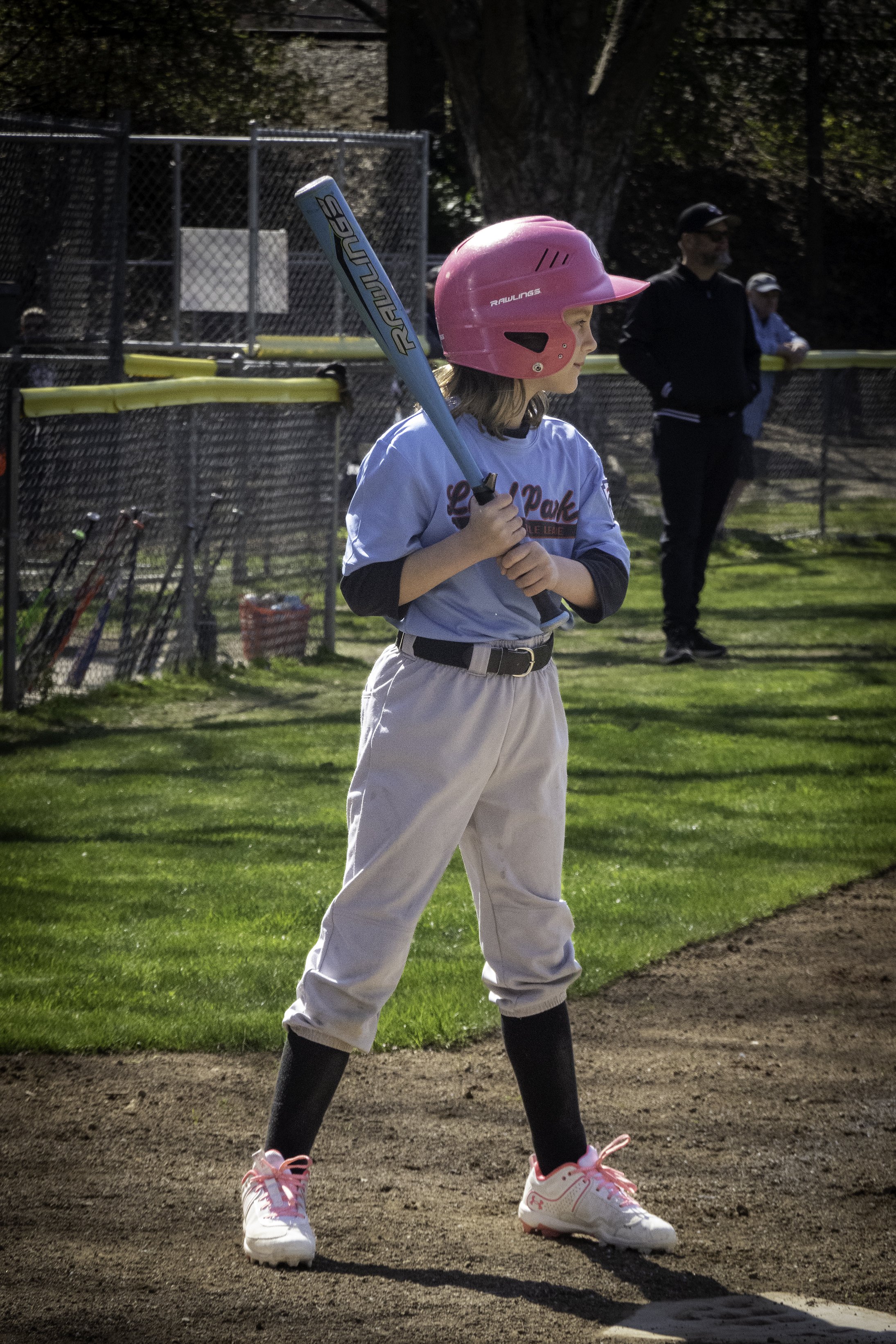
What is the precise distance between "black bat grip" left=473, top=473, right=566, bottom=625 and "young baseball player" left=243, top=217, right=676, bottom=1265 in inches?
1.2

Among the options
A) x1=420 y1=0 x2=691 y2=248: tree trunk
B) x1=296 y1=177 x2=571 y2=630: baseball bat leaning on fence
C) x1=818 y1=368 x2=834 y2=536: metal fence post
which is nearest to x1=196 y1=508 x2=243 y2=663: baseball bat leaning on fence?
x1=420 y1=0 x2=691 y2=248: tree trunk

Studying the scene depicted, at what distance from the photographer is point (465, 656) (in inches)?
106

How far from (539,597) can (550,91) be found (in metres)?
10.4

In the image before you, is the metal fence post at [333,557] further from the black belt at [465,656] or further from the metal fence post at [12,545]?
the black belt at [465,656]

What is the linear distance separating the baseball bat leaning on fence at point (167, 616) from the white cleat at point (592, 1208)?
5.69 meters

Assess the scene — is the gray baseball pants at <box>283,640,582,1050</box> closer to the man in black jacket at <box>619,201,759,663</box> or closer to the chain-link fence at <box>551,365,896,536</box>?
the man in black jacket at <box>619,201,759,663</box>

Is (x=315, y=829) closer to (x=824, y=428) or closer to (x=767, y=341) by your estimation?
(x=767, y=341)

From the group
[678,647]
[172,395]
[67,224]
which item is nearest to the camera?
[172,395]

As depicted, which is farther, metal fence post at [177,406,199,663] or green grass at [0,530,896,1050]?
metal fence post at [177,406,199,663]

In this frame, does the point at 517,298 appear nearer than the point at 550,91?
Yes

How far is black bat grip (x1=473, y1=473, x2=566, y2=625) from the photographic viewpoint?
→ 102 inches

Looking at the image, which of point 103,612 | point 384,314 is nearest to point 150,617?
point 103,612

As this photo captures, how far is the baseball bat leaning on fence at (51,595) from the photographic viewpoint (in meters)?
7.36

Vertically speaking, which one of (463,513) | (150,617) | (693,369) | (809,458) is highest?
(693,369)
